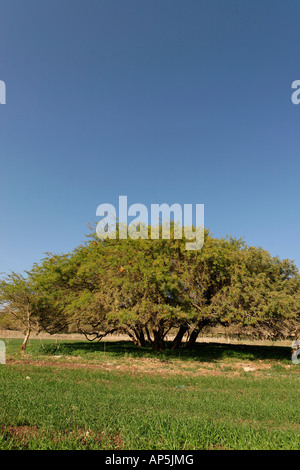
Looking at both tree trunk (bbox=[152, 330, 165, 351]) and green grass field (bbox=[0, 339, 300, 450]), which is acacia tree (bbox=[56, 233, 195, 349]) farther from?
green grass field (bbox=[0, 339, 300, 450])

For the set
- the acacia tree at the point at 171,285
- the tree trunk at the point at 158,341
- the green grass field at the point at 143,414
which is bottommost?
the tree trunk at the point at 158,341

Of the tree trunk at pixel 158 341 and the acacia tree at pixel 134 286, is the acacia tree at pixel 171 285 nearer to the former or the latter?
the acacia tree at pixel 134 286

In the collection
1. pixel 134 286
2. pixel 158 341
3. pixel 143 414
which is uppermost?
pixel 134 286

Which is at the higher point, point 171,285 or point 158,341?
point 171,285

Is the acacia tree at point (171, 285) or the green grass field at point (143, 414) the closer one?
the green grass field at point (143, 414)

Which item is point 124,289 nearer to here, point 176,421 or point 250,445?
point 176,421

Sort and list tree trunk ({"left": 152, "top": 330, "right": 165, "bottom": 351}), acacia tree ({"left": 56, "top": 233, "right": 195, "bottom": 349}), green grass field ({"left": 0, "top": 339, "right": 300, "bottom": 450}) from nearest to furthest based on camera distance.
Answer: green grass field ({"left": 0, "top": 339, "right": 300, "bottom": 450}) < acacia tree ({"left": 56, "top": 233, "right": 195, "bottom": 349}) < tree trunk ({"left": 152, "top": 330, "right": 165, "bottom": 351})

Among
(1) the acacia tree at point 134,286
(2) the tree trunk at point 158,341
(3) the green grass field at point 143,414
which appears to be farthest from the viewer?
(2) the tree trunk at point 158,341

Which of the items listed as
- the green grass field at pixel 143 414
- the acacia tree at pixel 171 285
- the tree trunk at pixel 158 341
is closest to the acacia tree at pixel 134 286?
the acacia tree at pixel 171 285

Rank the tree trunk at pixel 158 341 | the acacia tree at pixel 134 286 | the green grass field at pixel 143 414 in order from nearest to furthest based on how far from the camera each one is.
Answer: the green grass field at pixel 143 414, the acacia tree at pixel 134 286, the tree trunk at pixel 158 341

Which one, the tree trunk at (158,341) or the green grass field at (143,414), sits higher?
the green grass field at (143,414)

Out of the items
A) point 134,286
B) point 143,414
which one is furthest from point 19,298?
point 143,414

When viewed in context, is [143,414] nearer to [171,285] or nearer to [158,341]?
[171,285]

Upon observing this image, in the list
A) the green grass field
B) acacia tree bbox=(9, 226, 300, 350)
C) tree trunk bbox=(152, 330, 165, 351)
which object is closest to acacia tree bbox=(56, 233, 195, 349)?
acacia tree bbox=(9, 226, 300, 350)
